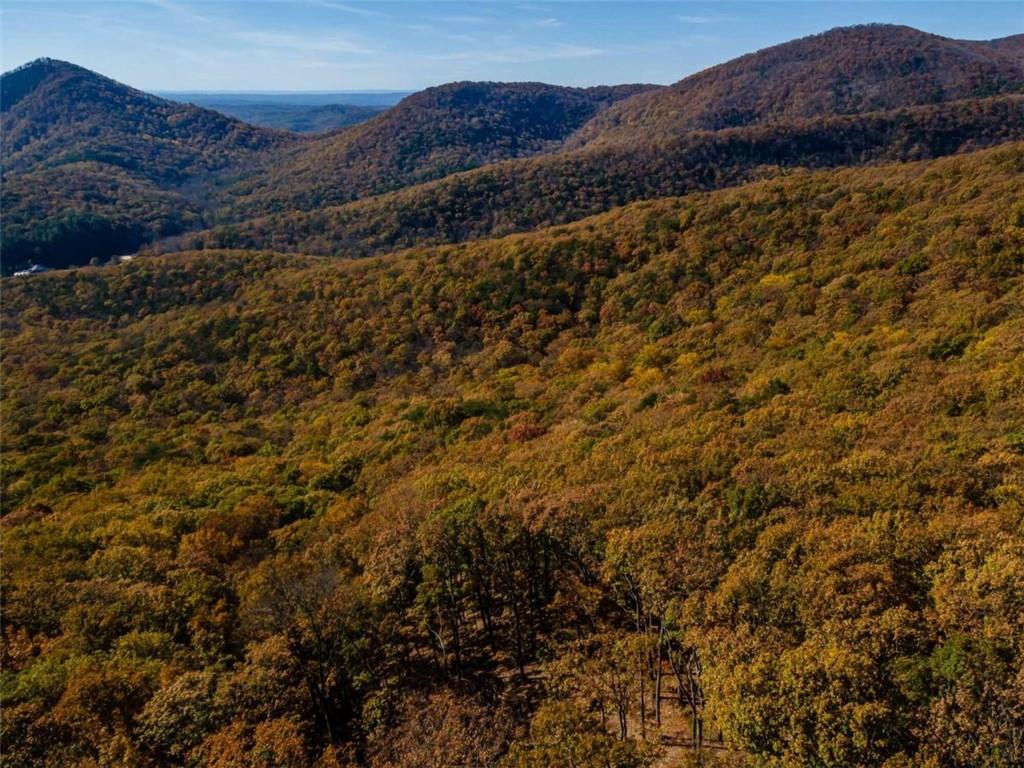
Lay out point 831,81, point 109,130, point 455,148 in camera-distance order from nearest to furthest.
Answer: point 831,81 → point 455,148 → point 109,130

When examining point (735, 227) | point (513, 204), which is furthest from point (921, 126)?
point (735, 227)

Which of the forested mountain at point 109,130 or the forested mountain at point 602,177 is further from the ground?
the forested mountain at point 109,130

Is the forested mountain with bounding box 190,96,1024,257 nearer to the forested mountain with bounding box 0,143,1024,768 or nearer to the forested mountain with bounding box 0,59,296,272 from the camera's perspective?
the forested mountain with bounding box 0,59,296,272

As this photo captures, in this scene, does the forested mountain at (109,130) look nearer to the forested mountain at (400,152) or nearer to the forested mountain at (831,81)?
the forested mountain at (400,152)

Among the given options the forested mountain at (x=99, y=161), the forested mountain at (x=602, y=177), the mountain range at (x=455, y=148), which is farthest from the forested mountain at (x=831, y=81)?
the forested mountain at (x=99, y=161)

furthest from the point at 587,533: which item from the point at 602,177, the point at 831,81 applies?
the point at 831,81

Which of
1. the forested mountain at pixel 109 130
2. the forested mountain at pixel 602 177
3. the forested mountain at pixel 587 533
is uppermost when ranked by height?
the forested mountain at pixel 109 130

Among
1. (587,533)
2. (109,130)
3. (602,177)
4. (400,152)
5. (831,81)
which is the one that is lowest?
(587,533)

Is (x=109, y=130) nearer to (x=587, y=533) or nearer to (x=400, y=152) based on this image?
(x=400, y=152)
